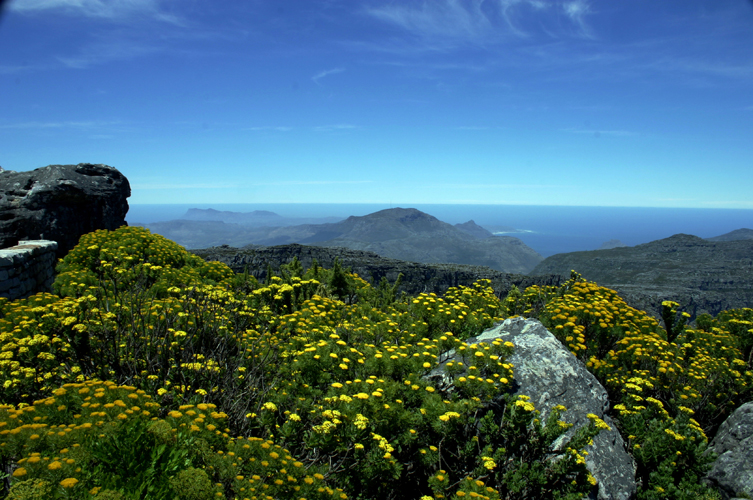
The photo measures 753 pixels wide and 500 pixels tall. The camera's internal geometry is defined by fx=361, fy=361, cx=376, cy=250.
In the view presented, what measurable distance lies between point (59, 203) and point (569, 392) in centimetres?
1654

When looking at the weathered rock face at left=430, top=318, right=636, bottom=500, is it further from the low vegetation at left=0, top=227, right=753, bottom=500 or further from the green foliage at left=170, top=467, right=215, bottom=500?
the green foliage at left=170, top=467, right=215, bottom=500

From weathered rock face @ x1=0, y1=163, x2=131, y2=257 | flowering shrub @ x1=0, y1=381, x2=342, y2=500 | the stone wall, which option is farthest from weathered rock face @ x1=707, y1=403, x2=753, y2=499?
weathered rock face @ x1=0, y1=163, x2=131, y2=257

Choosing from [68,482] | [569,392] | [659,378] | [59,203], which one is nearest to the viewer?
[68,482]

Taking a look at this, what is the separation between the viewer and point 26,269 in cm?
867

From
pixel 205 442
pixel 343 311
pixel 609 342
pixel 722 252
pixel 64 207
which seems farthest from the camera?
pixel 722 252

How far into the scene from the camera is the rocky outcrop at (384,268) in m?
44.8

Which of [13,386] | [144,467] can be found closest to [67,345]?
[13,386]

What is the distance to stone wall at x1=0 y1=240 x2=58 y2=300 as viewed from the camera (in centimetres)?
777

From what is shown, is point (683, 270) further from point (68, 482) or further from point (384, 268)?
point (68, 482)

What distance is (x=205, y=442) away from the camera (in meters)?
2.81

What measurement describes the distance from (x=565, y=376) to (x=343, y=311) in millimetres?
4434

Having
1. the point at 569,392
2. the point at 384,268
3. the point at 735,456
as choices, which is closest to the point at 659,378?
the point at 735,456

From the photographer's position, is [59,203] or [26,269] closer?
[26,269]

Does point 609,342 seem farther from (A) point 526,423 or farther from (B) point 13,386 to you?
(B) point 13,386
